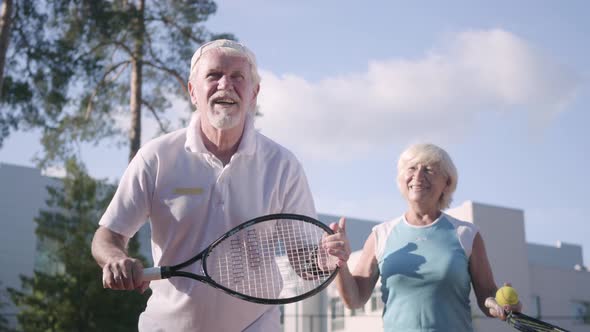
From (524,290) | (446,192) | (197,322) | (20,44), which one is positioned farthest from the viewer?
(524,290)

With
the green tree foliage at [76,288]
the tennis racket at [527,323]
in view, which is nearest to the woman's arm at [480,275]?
the tennis racket at [527,323]

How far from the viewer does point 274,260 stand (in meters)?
3.06

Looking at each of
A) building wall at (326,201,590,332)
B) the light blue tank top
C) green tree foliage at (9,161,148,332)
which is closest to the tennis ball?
the light blue tank top

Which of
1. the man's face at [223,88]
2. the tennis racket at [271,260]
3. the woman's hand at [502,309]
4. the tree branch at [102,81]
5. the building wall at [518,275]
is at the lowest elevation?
the woman's hand at [502,309]

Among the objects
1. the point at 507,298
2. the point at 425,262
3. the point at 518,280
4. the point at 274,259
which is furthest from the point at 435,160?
the point at 518,280

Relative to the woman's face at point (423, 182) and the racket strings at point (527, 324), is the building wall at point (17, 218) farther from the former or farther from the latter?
the racket strings at point (527, 324)

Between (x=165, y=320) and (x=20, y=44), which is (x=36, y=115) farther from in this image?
(x=165, y=320)

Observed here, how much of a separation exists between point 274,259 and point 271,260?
16 mm

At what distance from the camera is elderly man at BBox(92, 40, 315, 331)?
2924 mm

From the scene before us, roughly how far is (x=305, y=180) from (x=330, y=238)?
39cm

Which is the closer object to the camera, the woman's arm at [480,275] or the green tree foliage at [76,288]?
the woman's arm at [480,275]

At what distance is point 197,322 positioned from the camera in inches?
113

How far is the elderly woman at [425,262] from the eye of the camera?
3.73m

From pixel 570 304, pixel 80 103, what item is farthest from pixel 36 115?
pixel 570 304
